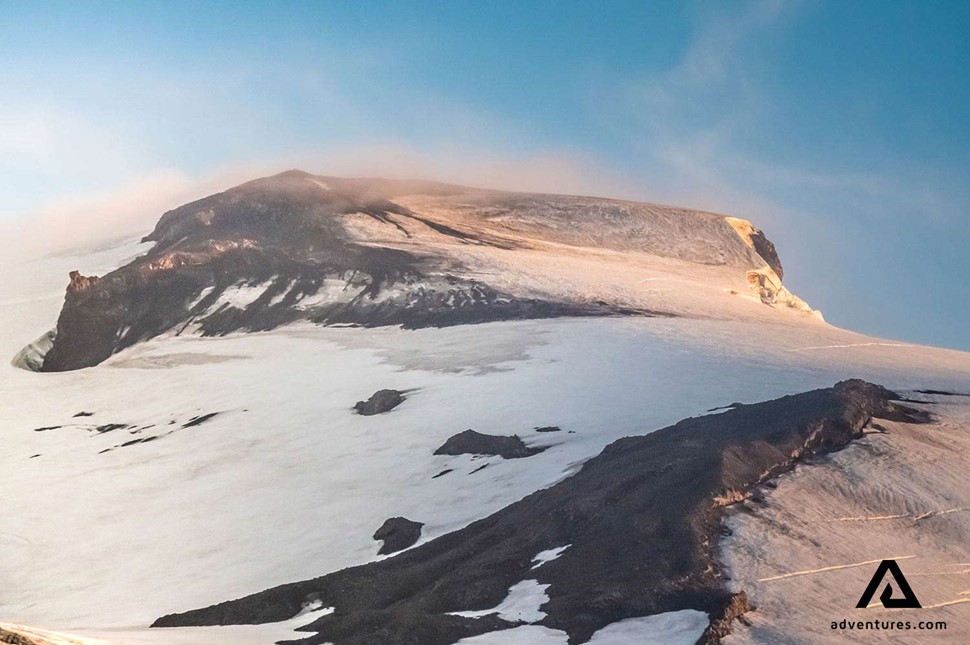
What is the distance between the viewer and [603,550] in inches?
822

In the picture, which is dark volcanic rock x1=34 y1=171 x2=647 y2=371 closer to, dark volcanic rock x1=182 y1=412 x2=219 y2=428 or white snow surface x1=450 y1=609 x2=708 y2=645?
dark volcanic rock x1=182 y1=412 x2=219 y2=428

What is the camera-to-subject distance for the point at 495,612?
19688 millimetres

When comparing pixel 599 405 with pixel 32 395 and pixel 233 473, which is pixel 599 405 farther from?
pixel 32 395

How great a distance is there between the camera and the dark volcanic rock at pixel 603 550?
748 inches

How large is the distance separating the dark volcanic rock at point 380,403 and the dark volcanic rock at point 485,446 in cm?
636

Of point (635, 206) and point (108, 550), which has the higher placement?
point (635, 206)

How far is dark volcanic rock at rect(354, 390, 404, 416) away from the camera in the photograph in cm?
4106

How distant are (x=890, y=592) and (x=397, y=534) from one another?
1298 cm

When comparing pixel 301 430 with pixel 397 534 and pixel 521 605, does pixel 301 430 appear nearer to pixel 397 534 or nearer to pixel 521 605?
pixel 397 534

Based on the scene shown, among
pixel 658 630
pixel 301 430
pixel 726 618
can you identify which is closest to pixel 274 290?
pixel 301 430

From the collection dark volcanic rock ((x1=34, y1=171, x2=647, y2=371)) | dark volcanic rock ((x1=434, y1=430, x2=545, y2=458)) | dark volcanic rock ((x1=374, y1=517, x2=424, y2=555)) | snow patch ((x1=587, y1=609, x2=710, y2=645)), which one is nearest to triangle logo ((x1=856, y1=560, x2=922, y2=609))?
snow patch ((x1=587, y1=609, x2=710, y2=645))

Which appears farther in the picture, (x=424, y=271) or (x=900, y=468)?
(x=424, y=271)

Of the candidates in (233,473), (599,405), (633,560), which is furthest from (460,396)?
(633,560)

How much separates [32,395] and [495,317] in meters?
24.1
